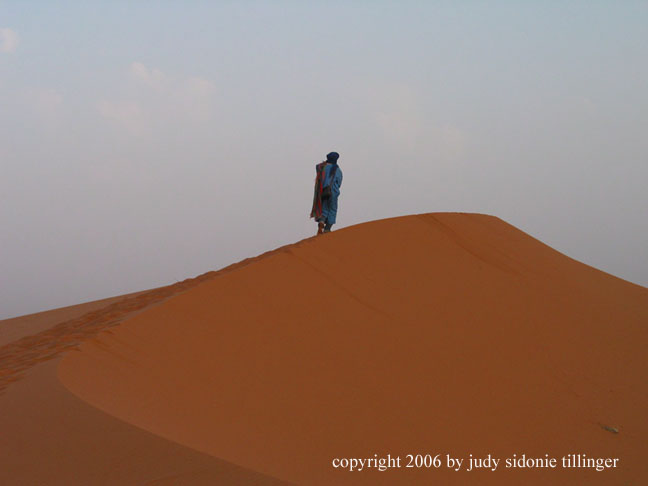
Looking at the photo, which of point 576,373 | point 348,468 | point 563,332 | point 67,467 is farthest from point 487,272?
point 67,467

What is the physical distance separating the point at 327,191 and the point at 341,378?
16.5 feet

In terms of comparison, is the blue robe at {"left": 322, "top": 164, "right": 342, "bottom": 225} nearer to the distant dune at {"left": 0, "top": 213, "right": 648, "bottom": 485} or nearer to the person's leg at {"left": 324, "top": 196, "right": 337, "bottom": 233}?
the person's leg at {"left": 324, "top": 196, "right": 337, "bottom": 233}

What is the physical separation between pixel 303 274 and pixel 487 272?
2.46 m

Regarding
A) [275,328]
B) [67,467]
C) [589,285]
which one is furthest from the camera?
[589,285]

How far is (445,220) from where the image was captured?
8.83 metres

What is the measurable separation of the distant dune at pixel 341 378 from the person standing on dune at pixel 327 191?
1.75 meters

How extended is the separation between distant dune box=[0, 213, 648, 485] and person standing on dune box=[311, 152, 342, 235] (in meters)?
1.75

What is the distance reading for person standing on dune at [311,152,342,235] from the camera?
9.66 meters

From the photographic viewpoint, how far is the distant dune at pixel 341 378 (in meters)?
3.49

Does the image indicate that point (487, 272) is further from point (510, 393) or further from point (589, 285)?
point (510, 393)

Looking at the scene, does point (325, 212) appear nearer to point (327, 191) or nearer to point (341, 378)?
point (327, 191)

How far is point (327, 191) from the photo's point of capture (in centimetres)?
966

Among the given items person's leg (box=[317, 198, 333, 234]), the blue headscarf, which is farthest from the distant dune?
the blue headscarf

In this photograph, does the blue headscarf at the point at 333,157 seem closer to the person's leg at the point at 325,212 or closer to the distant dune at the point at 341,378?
the person's leg at the point at 325,212
